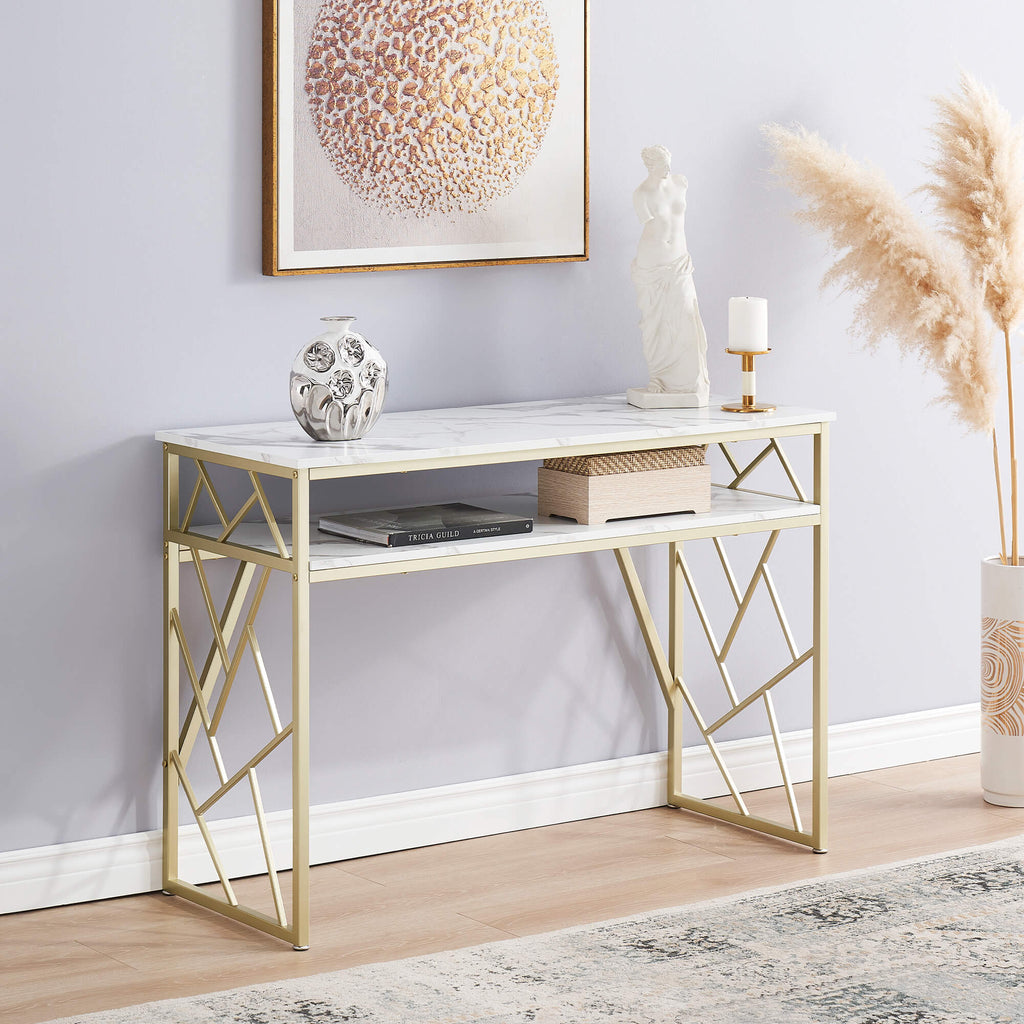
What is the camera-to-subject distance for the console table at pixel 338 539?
272 centimetres

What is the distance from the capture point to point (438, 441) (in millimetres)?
2822

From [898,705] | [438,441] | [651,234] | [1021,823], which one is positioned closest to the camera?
[438,441]

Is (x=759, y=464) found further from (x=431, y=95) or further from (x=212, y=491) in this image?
(x=212, y=491)

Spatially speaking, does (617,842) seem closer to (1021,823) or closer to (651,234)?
(1021,823)

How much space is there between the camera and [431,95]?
313 cm

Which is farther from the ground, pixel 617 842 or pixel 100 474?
pixel 100 474

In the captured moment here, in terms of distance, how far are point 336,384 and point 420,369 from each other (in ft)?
1.68

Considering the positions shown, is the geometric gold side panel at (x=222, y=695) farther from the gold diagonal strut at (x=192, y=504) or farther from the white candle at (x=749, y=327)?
the white candle at (x=749, y=327)

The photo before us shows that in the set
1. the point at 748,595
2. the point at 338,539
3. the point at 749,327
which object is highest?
the point at 749,327

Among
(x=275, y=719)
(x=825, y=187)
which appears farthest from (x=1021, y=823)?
(x=275, y=719)

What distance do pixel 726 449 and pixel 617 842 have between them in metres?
0.86

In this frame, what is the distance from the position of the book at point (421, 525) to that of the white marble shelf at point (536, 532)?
15mm

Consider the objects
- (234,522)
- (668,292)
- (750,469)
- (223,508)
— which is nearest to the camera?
(234,522)

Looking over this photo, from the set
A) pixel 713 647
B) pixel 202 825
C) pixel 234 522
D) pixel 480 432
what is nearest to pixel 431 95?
pixel 480 432
